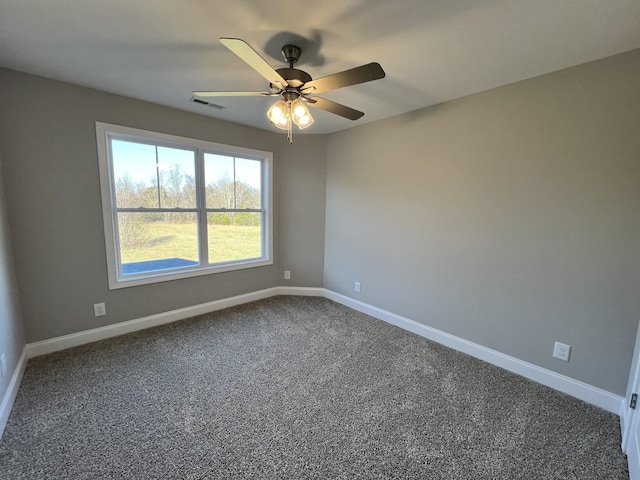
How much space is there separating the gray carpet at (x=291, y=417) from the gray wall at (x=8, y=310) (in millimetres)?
208

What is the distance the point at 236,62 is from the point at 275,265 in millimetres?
2670

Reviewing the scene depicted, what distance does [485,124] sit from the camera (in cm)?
231

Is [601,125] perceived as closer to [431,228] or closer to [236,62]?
[431,228]

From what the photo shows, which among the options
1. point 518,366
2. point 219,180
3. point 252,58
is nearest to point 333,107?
point 252,58

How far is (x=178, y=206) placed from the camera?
309cm

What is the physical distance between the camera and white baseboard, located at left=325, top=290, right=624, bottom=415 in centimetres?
187

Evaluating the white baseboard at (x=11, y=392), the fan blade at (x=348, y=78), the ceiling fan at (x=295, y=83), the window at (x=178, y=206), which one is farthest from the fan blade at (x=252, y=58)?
the white baseboard at (x=11, y=392)

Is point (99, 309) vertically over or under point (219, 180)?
under

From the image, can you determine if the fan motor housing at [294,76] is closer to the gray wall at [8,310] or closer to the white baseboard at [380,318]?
the gray wall at [8,310]

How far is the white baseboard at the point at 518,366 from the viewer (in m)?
1.87

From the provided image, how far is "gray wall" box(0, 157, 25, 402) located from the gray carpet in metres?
0.21

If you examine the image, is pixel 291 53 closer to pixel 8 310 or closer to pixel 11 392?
pixel 8 310

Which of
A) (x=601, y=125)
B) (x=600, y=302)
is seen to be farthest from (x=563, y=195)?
(x=600, y=302)

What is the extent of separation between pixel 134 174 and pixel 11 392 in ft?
6.54
